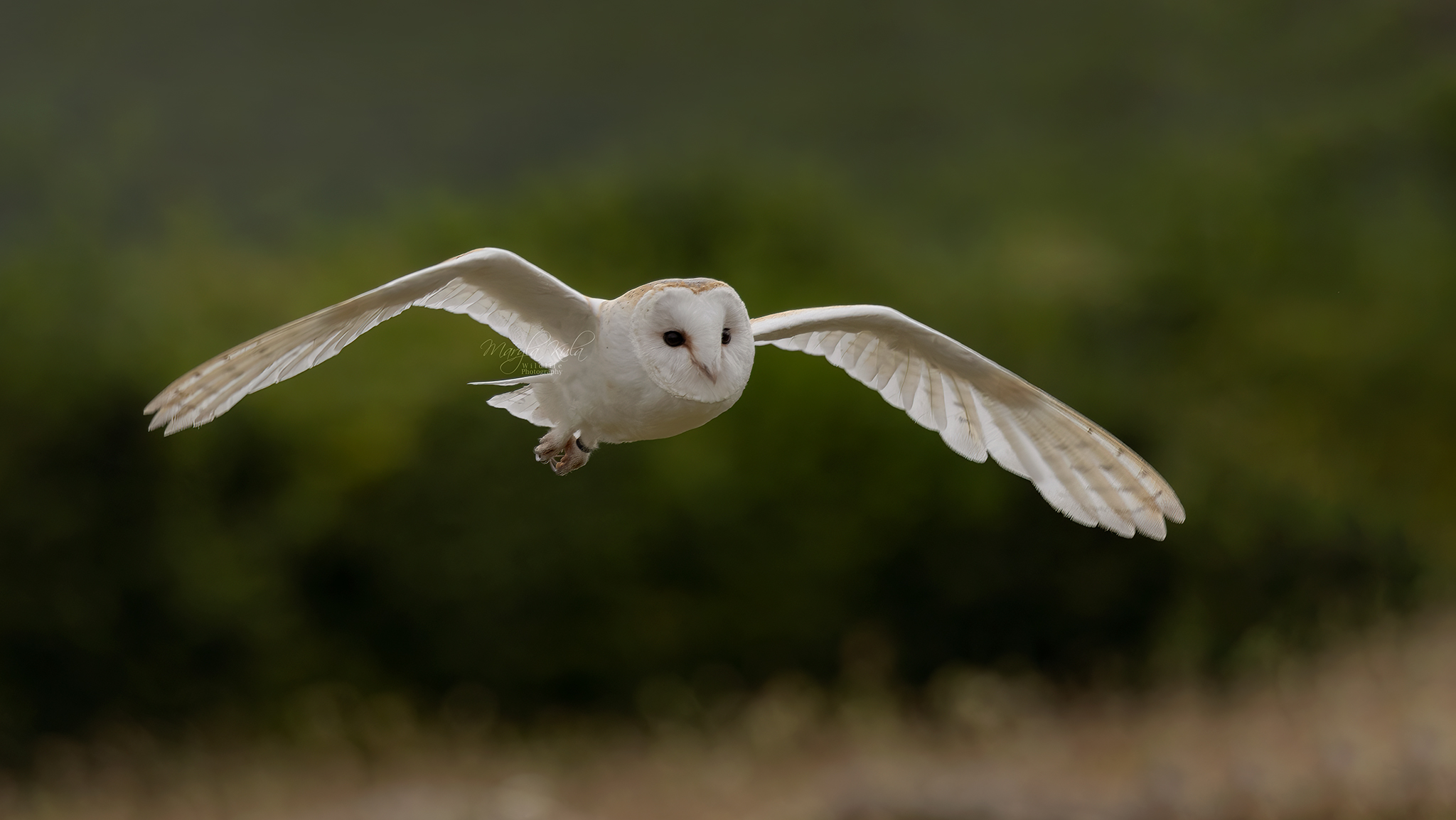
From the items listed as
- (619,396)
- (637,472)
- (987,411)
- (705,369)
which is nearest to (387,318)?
(619,396)

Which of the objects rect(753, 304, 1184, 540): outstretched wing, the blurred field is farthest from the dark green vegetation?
rect(753, 304, 1184, 540): outstretched wing

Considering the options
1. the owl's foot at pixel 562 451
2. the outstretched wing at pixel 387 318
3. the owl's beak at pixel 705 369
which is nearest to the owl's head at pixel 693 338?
the owl's beak at pixel 705 369

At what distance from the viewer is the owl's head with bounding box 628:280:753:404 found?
1.92 m

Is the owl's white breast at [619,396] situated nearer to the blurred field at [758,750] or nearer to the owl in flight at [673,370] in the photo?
the owl in flight at [673,370]

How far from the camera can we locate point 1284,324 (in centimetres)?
741

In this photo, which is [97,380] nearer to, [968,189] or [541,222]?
[541,222]

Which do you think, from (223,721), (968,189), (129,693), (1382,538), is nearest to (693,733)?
(223,721)

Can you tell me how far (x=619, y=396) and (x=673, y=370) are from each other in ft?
0.39

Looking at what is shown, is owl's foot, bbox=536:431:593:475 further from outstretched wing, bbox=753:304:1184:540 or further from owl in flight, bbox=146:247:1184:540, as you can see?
outstretched wing, bbox=753:304:1184:540

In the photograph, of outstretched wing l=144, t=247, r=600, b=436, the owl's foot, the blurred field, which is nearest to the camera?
outstretched wing l=144, t=247, r=600, b=436

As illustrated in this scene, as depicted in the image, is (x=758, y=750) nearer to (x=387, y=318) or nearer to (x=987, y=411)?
(x=987, y=411)

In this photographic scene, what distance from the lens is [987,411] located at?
2549 mm

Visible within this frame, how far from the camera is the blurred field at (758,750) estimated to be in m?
5.23

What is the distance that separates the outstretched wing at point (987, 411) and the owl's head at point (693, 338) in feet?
0.74
